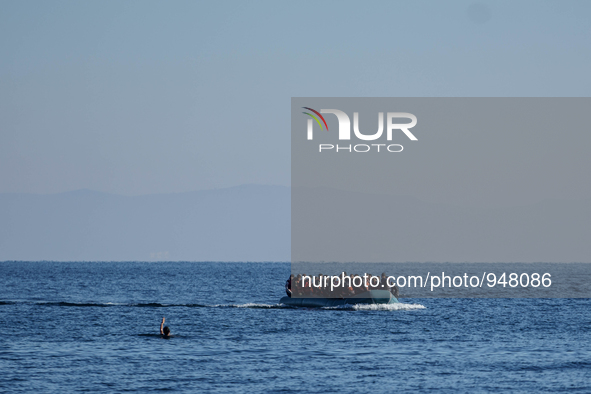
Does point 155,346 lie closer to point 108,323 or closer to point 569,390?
point 108,323

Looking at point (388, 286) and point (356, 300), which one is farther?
point (388, 286)

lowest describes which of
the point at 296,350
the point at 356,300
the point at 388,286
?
the point at 296,350

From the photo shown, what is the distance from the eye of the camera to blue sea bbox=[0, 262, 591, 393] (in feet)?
94.7

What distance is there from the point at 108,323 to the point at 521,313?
32498mm

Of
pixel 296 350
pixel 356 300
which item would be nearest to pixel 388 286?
pixel 356 300

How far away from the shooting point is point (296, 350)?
36938mm

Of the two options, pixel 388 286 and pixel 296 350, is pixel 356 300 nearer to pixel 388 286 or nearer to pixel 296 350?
pixel 388 286

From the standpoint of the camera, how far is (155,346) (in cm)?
3788

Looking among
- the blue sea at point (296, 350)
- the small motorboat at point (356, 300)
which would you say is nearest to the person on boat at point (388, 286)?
the small motorboat at point (356, 300)

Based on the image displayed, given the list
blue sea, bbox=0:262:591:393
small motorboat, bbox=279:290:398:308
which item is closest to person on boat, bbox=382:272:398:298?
small motorboat, bbox=279:290:398:308

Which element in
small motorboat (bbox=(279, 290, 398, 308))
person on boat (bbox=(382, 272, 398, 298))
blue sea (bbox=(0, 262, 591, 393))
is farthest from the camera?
person on boat (bbox=(382, 272, 398, 298))

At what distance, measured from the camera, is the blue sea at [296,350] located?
1136 inches

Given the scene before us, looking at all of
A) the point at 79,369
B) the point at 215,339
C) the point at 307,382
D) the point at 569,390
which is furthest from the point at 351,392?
the point at 215,339

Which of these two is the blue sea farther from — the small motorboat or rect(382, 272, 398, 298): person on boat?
rect(382, 272, 398, 298): person on boat
